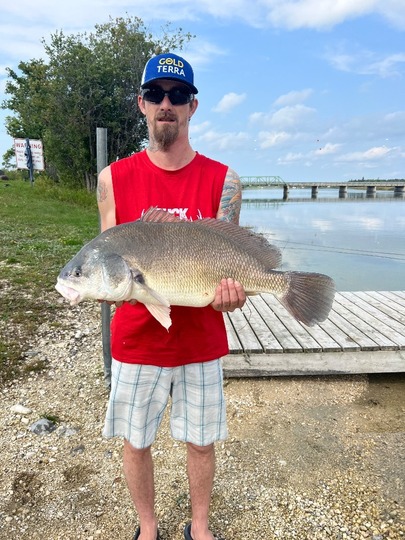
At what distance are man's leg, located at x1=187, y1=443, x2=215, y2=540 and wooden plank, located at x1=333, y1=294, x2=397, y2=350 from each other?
2968 millimetres

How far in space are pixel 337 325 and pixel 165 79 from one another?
→ 4.09 metres

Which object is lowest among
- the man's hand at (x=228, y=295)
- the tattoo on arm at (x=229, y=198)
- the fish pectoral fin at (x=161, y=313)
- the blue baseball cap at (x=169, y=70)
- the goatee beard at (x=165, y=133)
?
the fish pectoral fin at (x=161, y=313)

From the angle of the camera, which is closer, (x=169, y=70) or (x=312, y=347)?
(x=169, y=70)

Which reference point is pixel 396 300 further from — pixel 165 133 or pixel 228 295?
pixel 165 133

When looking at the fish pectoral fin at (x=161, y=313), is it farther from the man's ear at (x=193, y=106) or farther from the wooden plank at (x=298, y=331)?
the wooden plank at (x=298, y=331)

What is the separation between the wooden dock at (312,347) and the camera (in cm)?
473

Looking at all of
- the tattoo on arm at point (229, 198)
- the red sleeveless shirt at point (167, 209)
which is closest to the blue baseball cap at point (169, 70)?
the red sleeveless shirt at point (167, 209)

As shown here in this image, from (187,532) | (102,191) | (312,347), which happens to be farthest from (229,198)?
(312,347)

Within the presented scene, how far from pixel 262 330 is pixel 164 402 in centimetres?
284

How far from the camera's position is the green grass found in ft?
18.0

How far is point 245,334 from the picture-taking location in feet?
A: 16.8

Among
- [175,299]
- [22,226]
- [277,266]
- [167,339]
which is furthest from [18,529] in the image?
[22,226]

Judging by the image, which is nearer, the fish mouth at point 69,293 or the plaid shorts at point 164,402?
the fish mouth at point 69,293

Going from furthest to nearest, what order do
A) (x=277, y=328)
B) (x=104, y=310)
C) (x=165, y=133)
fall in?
(x=277, y=328) < (x=104, y=310) < (x=165, y=133)
